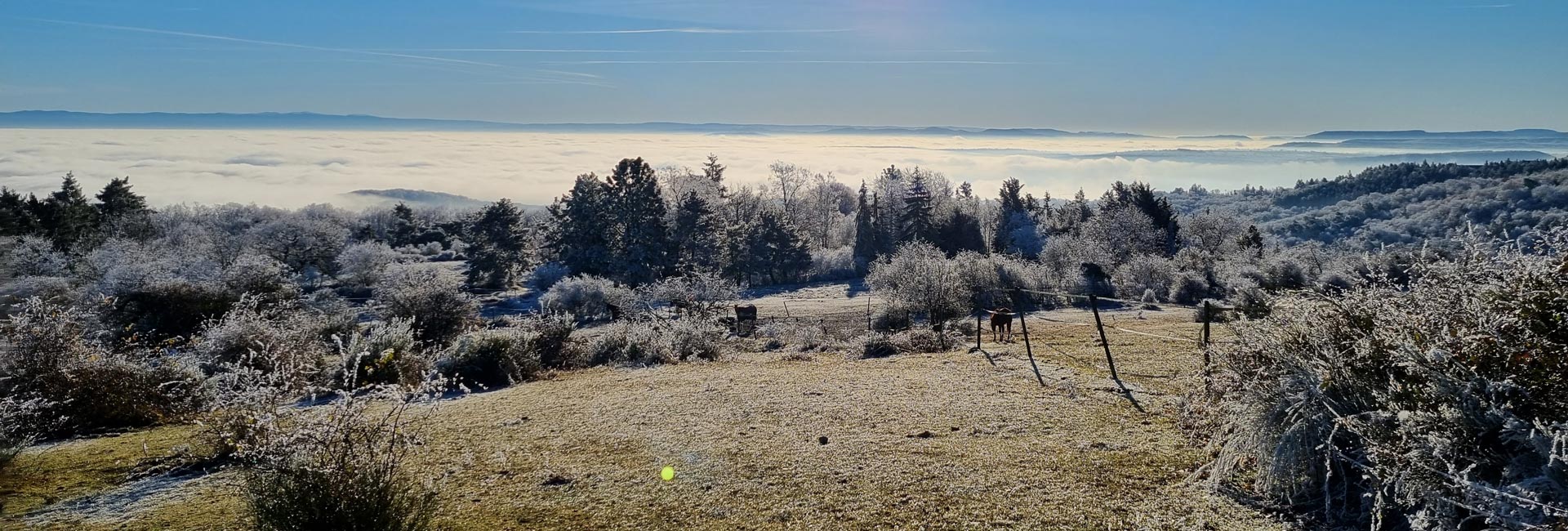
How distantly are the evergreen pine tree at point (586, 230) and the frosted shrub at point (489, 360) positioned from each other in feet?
98.7

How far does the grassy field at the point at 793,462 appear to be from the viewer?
4758 mm

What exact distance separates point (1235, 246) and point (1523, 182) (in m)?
24.8

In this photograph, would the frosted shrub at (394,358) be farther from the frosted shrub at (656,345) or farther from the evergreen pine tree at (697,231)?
the evergreen pine tree at (697,231)

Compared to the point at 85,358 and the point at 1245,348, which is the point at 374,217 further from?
the point at 1245,348

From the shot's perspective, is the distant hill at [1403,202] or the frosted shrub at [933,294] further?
the distant hill at [1403,202]

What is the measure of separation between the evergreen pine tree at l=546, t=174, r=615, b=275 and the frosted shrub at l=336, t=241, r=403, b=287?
10772 millimetres

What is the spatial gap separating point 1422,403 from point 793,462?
3850 millimetres

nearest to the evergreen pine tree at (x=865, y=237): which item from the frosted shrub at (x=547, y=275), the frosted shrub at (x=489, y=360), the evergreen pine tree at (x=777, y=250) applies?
the evergreen pine tree at (x=777, y=250)

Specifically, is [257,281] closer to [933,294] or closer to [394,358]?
[394,358]

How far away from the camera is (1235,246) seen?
4919 centimetres

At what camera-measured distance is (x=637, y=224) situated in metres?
44.7

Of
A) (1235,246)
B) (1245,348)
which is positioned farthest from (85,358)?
(1235,246)

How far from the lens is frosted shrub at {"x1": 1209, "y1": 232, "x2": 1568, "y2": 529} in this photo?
3115 mm

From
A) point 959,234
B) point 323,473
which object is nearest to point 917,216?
point 959,234
